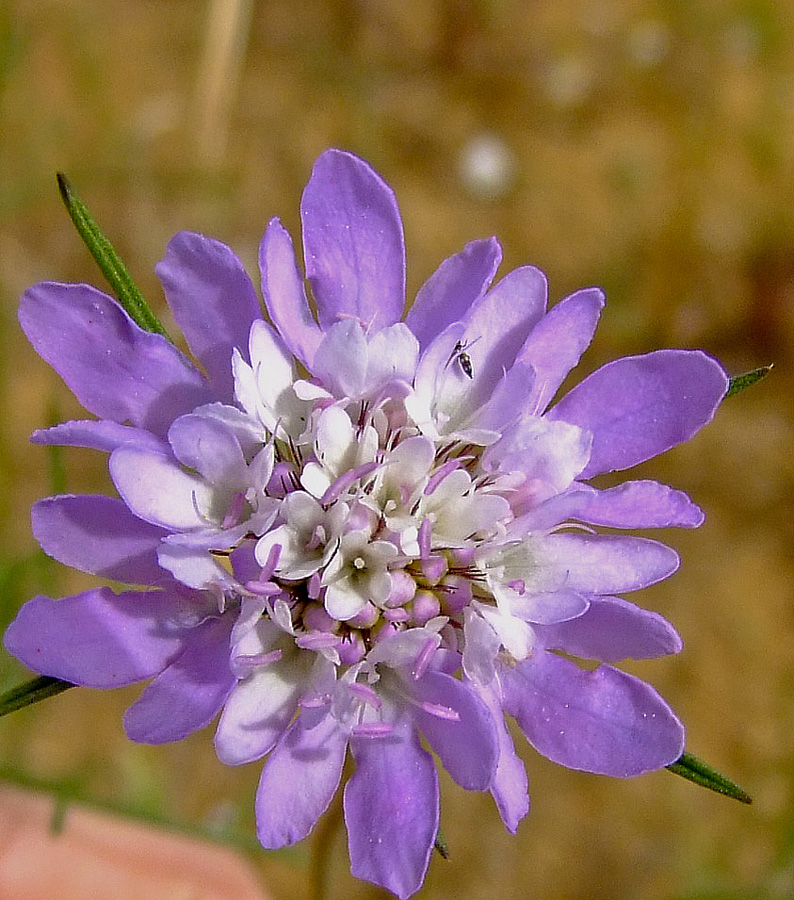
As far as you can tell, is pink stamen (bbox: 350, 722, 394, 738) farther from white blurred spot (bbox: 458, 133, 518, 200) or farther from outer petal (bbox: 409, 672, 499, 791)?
white blurred spot (bbox: 458, 133, 518, 200)

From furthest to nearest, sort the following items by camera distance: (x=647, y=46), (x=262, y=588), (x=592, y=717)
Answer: (x=647, y=46) < (x=592, y=717) < (x=262, y=588)

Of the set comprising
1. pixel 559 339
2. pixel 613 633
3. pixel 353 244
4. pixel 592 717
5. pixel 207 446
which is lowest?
pixel 592 717

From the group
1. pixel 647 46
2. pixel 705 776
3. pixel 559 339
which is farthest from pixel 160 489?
pixel 647 46

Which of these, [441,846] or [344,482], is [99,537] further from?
[441,846]

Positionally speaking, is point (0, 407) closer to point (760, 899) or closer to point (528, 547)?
point (528, 547)

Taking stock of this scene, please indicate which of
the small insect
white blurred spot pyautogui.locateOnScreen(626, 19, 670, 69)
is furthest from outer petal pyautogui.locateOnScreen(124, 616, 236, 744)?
white blurred spot pyautogui.locateOnScreen(626, 19, 670, 69)

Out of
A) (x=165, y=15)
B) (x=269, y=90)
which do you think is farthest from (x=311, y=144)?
(x=165, y=15)

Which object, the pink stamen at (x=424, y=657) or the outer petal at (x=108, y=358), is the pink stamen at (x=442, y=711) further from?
the outer petal at (x=108, y=358)
